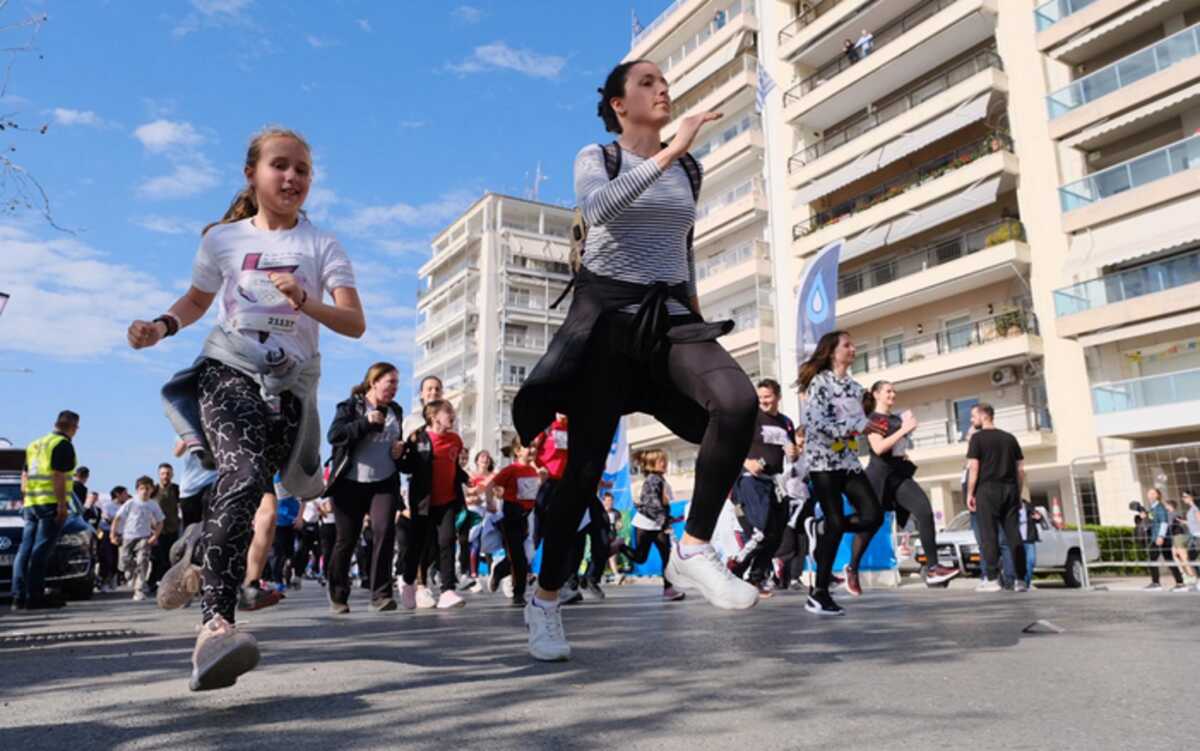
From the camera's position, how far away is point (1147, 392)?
79.8 ft

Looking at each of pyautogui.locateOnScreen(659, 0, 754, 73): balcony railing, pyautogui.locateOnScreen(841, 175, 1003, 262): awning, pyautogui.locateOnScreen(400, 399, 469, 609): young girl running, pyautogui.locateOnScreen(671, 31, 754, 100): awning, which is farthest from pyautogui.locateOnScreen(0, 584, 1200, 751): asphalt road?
pyautogui.locateOnScreen(659, 0, 754, 73): balcony railing

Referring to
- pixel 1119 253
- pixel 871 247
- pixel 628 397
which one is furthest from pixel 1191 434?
pixel 628 397

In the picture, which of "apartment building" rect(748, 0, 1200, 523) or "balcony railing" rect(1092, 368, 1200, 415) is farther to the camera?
"apartment building" rect(748, 0, 1200, 523)

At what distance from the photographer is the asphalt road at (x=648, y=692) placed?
1938mm

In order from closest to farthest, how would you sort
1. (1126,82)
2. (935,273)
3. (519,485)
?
(519,485), (1126,82), (935,273)

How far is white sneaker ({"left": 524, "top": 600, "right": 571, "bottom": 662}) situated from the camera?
3211 mm

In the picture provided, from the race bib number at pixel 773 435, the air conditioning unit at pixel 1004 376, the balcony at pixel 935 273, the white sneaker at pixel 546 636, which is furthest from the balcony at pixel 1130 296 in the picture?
the white sneaker at pixel 546 636

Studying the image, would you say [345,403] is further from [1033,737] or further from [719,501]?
[1033,737]

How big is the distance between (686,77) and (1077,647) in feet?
147

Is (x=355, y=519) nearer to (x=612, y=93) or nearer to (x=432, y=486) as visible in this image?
(x=432, y=486)

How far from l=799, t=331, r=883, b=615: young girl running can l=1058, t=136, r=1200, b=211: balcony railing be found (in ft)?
74.9

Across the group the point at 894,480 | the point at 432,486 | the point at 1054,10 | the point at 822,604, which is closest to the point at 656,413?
the point at 822,604

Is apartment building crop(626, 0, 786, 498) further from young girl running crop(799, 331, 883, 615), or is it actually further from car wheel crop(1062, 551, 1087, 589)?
young girl running crop(799, 331, 883, 615)

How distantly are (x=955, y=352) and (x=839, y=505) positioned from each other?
2670 cm
